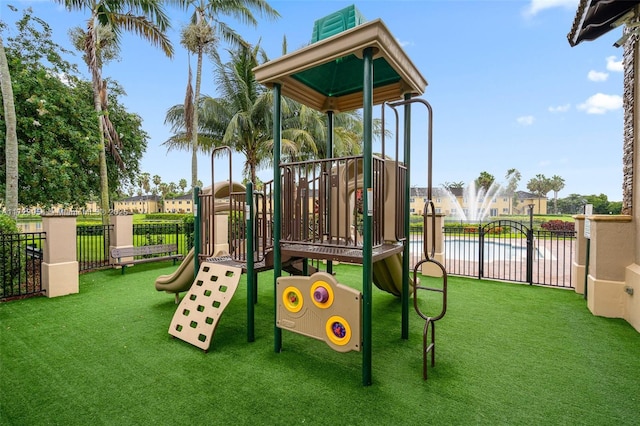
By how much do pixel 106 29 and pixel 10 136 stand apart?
21.2 ft

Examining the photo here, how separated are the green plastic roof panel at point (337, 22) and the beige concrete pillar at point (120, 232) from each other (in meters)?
7.88

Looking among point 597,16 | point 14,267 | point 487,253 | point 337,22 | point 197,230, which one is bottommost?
point 487,253

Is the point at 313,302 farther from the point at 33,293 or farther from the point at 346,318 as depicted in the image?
the point at 33,293

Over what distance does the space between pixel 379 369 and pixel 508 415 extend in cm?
117

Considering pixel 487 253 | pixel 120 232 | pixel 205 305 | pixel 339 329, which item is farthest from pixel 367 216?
pixel 487 253

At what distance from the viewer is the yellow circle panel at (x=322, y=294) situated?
314cm

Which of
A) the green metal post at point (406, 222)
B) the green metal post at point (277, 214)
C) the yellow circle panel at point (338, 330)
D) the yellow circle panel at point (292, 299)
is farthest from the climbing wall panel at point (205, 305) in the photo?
the green metal post at point (406, 222)

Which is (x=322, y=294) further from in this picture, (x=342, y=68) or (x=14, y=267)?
(x=14, y=267)

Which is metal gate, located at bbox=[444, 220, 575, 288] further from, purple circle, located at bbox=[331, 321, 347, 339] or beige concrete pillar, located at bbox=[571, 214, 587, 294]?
purple circle, located at bbox=[331, 321, 347, 339]

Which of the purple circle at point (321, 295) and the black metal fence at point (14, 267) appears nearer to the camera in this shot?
the purple circle at point (321, 295)

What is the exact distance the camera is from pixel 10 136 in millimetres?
7164

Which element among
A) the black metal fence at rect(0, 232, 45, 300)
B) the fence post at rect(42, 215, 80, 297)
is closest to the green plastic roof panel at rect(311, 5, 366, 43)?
the fence post at rect(42, 215, 80, 297)

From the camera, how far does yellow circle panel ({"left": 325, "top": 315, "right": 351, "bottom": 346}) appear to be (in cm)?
302

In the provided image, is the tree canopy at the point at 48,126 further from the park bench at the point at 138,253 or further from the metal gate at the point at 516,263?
the metal gate at the point at 516,263
